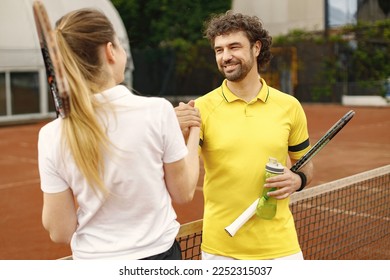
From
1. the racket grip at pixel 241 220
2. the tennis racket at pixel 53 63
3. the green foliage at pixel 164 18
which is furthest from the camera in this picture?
the green foliage at pixel 164 18

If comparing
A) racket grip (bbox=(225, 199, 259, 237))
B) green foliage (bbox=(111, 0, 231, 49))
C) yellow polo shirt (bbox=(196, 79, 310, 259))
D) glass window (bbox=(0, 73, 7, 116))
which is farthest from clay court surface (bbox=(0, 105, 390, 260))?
green foliage (bbox=(111, 0, 231, 49))

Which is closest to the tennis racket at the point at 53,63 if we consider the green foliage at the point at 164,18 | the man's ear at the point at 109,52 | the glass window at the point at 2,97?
the man's ear at the point at 109,52

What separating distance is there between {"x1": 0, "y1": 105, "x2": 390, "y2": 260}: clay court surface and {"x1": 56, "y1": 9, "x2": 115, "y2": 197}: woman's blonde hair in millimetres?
3808

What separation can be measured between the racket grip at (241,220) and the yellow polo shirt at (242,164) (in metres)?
0.05

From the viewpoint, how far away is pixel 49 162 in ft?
4.94

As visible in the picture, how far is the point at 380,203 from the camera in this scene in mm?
6148

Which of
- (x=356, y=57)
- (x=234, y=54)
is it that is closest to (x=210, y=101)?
(x=234, y=54)

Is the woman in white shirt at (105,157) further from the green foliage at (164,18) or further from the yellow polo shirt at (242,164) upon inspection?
the green foliage at (164,18)

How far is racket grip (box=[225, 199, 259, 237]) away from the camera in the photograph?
7.17ft

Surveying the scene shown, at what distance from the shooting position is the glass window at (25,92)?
60.4 ft
